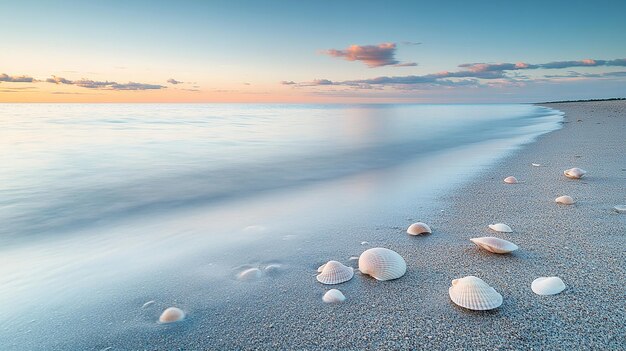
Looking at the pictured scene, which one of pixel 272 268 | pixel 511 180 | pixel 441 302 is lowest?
pixel 272 268

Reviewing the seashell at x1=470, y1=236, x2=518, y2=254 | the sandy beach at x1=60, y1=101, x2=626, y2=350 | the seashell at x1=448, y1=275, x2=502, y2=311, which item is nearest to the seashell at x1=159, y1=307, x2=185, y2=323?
the sandy beach at x1=60, y1=101, x2=626, y2=350

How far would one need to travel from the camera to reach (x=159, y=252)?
3.40 meters

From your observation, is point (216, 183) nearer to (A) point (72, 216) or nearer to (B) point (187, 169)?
(B) point (187, 169)

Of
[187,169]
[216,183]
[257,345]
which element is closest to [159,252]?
[257,345]

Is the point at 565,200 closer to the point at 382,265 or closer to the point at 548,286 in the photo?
the point at 548,286

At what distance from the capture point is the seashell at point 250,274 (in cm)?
273

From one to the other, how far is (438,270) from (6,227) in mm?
5007

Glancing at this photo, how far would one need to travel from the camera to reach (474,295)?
7.04ft

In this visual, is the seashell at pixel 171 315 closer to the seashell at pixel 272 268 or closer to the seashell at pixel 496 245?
the seashell at pixel 272 268

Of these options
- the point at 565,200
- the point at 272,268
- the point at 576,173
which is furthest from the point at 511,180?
the point at 272,268

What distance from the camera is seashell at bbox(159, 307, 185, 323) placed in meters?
2.19

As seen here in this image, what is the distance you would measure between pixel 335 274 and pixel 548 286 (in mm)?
1376

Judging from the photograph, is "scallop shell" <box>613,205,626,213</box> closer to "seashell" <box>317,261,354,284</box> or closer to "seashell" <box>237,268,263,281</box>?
"seashell" <box>317,261,354,284</box>

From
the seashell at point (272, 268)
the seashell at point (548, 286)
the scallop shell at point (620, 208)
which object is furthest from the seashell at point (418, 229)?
the scallop shell at point (620, 208)
